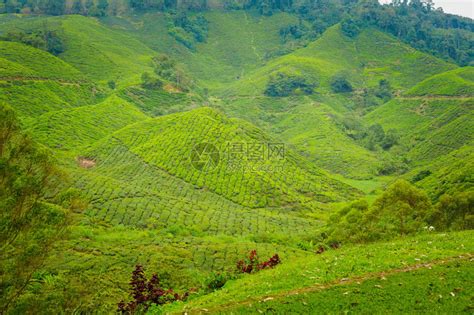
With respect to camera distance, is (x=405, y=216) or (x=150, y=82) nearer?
(x=405, y=216)

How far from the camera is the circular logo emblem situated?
59188mm

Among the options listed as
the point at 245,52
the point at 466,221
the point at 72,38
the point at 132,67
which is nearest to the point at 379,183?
the point at 466,221

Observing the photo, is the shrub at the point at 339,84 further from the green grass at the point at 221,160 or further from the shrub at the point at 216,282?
the shrub at the point at 216,282

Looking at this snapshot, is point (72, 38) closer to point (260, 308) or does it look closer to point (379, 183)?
point (379, 183)

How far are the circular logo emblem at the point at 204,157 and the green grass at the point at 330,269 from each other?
137ft

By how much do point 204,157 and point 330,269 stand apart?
46464 mm

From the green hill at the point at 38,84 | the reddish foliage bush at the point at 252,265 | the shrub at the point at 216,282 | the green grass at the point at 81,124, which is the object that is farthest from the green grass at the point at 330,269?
the green hill at the point at 38,84

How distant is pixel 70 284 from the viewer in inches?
677

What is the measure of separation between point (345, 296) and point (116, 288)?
40.9ft

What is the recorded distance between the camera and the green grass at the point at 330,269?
46.0ft

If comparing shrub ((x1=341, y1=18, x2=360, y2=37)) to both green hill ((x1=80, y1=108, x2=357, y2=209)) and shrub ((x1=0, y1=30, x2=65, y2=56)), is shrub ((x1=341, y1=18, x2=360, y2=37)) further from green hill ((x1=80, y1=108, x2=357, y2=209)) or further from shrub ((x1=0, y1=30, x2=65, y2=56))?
green hill ((x1=80, y1=108, x2=357, y2=209))

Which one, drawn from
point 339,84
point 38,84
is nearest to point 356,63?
point 339,84

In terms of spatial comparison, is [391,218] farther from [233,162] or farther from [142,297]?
[233,162]

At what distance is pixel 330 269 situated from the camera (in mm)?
15672
